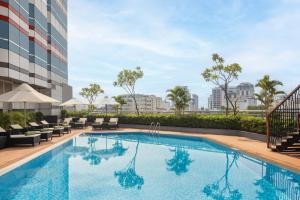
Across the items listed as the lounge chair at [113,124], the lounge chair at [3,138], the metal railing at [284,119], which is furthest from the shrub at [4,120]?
the metal railing at [284,119]

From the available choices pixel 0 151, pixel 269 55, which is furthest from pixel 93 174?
pixel 269 55

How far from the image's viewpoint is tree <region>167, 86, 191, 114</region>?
84.2 feet

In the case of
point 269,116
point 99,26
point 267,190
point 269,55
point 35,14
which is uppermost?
point 35,14

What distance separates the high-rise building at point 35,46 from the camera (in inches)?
765

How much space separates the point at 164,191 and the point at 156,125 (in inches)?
641

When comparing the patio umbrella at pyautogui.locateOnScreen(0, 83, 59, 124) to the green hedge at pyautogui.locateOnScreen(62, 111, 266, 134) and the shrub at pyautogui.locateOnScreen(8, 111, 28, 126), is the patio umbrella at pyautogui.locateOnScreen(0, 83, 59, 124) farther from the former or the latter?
the green hedge at pyautogui.locateOnScreen(62, 111, 266, 134)

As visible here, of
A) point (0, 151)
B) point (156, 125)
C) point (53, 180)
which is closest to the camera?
point (53, 180)

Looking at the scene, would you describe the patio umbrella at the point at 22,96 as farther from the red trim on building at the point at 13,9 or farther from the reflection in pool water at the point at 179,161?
the reflection in pool water at the point at 179,161

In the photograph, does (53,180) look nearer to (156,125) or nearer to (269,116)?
(269,116)

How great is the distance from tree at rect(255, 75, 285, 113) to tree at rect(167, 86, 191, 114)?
20.4ft

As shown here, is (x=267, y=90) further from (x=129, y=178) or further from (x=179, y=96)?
(x=129, y=178)

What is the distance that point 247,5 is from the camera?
1709cm

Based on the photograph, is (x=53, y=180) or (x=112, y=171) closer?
(x=53, y=180)

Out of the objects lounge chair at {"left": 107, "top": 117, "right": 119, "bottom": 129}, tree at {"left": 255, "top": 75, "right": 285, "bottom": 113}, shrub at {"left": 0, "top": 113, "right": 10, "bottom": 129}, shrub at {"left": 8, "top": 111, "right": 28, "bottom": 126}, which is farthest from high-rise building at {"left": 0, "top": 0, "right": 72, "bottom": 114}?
tree at {"left": 255, "top": 75, "right": 285, "bottom": 113}
